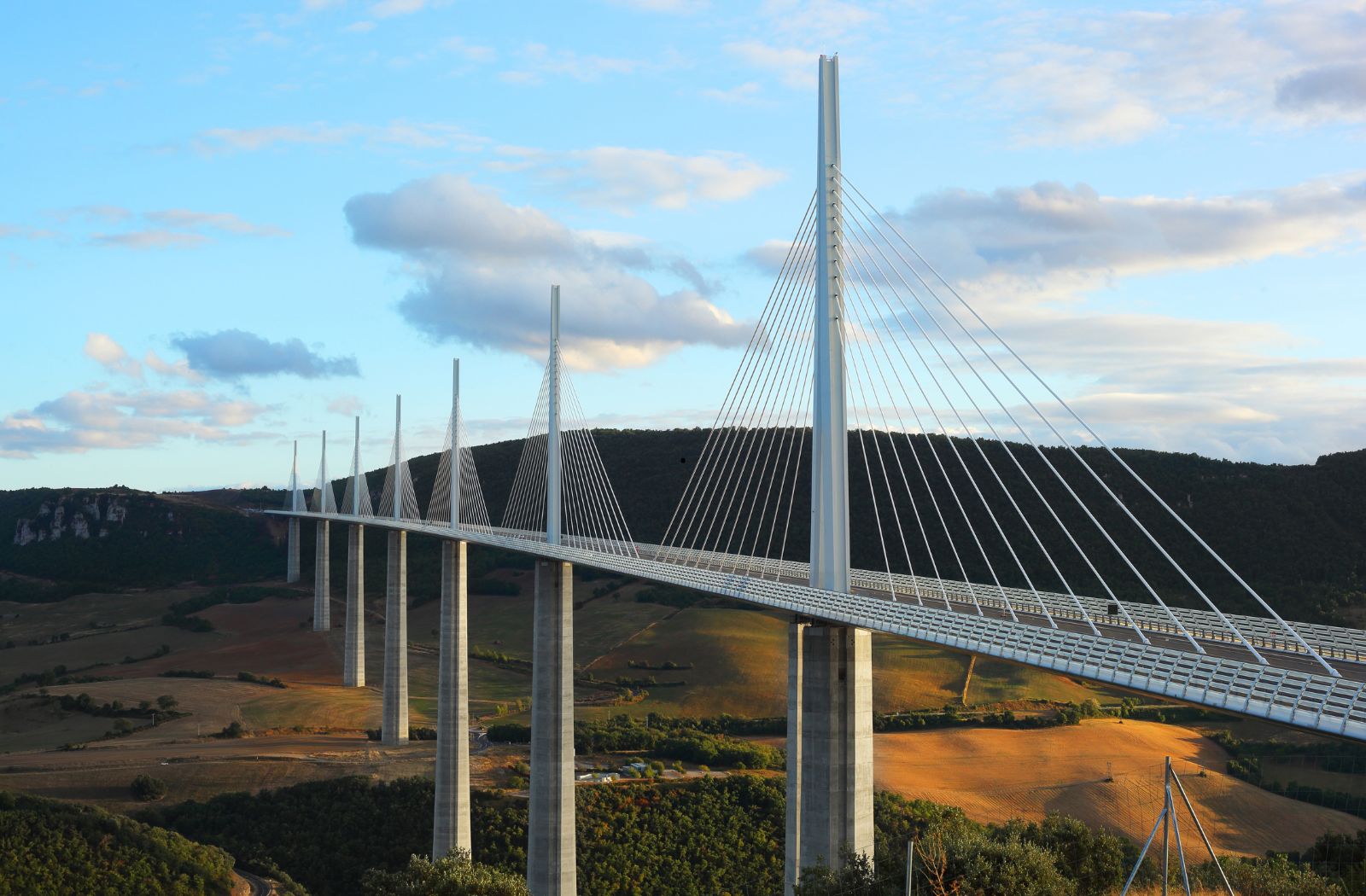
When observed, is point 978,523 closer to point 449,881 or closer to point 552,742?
point 552,742

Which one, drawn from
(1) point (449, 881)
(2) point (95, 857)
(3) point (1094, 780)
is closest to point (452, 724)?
(2) point (95, 857)

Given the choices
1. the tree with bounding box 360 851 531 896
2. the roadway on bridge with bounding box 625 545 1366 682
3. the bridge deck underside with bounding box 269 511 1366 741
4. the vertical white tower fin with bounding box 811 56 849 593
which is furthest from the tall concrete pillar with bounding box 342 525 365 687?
the vertical white tower fin with bounding box 811 56 849 593

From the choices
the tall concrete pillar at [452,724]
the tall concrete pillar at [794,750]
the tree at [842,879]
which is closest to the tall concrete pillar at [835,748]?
the tall concrete pillar at [794,750]

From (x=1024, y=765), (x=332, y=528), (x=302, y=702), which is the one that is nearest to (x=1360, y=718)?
(x=1024, y=765)

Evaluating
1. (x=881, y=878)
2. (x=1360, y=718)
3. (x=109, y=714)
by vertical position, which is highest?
(x=1360, y=718)

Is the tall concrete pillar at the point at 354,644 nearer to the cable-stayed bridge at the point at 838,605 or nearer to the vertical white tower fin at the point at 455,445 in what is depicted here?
the cable-stayed bridge at the point at 838,605

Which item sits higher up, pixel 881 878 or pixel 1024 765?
pixel 881 878

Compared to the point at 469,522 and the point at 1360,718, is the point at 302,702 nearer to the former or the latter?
the point at 469,522
